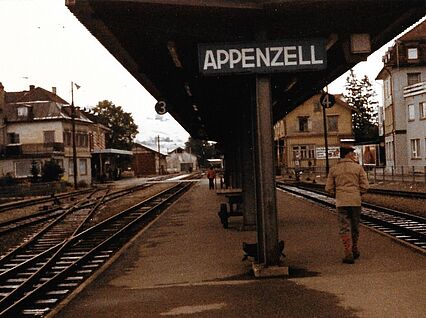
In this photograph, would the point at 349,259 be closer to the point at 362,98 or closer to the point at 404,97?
the point at 404,97

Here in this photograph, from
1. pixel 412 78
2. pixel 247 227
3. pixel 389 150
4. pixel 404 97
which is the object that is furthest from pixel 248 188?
pixel 389 150

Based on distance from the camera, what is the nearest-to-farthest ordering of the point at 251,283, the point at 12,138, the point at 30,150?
the point at 251,283 → the point at 30,150 → the point at 12,138

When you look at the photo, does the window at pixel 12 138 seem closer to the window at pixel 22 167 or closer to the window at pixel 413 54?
the window at pixel 22 167

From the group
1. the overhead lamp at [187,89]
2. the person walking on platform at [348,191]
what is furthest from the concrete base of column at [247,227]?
the person walking on platform at [348,191]

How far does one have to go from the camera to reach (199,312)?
6.08 meters

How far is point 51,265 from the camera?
10438 millimetres

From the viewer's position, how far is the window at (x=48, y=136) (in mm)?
59188

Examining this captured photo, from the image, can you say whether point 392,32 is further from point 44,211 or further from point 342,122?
point 342,122

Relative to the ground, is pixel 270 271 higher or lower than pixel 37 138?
lower

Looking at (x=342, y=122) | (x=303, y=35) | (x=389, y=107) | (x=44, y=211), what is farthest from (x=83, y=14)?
(x=342, y=122)

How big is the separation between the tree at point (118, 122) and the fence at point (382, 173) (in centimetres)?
4326

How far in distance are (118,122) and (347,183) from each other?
3790 inches

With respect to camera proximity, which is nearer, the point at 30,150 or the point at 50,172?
the point at 50,172

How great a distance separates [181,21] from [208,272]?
3.35 meters
